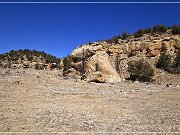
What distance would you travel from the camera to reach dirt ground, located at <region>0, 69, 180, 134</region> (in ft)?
31.9

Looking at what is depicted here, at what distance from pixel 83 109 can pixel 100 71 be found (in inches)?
402

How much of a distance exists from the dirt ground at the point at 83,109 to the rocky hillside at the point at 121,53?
471cm

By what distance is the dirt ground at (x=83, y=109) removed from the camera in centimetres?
973

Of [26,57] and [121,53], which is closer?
[121,53]

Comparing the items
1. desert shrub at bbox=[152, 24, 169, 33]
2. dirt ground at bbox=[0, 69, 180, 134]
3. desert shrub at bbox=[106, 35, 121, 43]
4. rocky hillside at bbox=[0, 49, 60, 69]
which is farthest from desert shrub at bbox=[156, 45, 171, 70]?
rocky hillside at bbox=[0, 49, 60, 69]

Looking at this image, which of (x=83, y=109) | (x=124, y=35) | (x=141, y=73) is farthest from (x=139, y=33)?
(x=83, y=109)

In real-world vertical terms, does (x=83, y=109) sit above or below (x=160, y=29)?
below

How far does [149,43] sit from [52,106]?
76.1ft

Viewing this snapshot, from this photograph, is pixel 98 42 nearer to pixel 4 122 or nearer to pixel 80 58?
pixel 80 58

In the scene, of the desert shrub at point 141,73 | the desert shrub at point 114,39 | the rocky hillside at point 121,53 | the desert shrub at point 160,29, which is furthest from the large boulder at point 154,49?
the desert shrub at point 141,73

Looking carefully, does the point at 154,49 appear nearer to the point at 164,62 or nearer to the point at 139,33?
the point at 164,62

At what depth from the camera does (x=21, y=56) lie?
64.7 metres

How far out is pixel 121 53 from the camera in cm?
3491

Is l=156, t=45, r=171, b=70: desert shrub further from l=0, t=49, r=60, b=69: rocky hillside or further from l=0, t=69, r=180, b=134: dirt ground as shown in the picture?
l=0, t=49, r=60, b=69: rocky hillside
